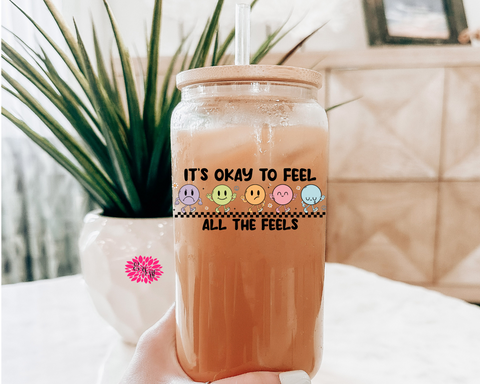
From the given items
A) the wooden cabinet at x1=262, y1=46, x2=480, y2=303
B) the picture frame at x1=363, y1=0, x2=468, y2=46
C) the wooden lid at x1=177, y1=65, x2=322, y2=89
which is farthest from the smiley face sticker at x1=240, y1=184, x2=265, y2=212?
the picture frame at x1=363, y1=0, x2=468, y2=46

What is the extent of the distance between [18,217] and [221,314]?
5.70 ft

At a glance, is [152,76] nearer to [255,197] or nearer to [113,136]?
[113,136]

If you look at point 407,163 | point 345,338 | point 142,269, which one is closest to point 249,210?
point 142,269

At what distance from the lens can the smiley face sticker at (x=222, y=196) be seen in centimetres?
36

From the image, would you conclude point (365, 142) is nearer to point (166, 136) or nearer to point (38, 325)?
point (166, 136)

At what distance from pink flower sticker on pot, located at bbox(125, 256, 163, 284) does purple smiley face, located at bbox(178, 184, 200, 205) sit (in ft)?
0.70

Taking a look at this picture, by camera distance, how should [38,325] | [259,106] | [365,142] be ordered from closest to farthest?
[259,106] < [38,325] < [365,142]

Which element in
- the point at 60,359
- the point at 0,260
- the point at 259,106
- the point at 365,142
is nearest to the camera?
the point at 259,106

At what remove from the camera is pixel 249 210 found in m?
0.36

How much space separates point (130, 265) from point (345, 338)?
0.39 metres

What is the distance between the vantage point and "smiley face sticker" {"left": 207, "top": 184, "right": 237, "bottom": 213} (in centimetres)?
36

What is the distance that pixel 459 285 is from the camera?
1586 mm

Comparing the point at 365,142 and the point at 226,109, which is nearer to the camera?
the point at 226,109

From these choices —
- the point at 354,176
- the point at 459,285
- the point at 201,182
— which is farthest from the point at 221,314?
the point at 459,285
